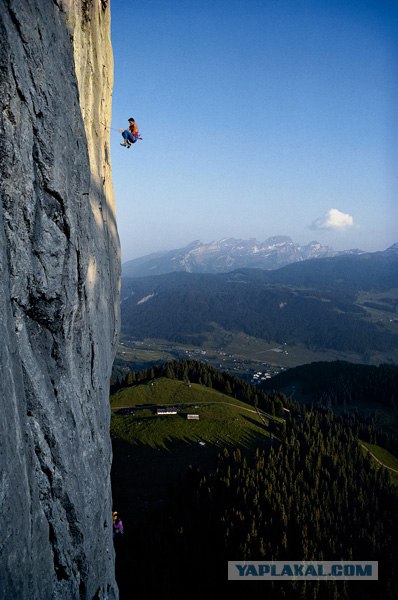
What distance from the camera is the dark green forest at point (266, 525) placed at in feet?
177

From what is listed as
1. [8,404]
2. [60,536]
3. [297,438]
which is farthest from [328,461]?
[8,404]

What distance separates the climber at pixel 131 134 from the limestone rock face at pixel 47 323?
1055cm

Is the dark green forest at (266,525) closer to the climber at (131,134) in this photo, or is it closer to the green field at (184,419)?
the green field at (184,419)

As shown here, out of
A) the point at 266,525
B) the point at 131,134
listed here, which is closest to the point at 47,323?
the point at 131,134

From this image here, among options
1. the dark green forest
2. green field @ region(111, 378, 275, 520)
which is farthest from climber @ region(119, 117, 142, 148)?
green field @ region(111, 378, 275, 520)

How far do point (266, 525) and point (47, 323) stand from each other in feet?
203

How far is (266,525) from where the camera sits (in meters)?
60.2

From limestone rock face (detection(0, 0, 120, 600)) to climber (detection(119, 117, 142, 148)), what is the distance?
10.5 m

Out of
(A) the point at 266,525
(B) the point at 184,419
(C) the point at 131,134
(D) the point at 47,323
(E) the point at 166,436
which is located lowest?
(A) the point at 266,525

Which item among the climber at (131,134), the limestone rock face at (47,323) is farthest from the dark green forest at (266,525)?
the climber at (131,134)

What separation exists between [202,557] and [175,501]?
37.3 ft

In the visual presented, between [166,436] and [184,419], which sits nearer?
[166,436]

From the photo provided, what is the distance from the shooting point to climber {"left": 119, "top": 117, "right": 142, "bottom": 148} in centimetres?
2906

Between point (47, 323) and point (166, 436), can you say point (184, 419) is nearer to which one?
point (166, 436)
